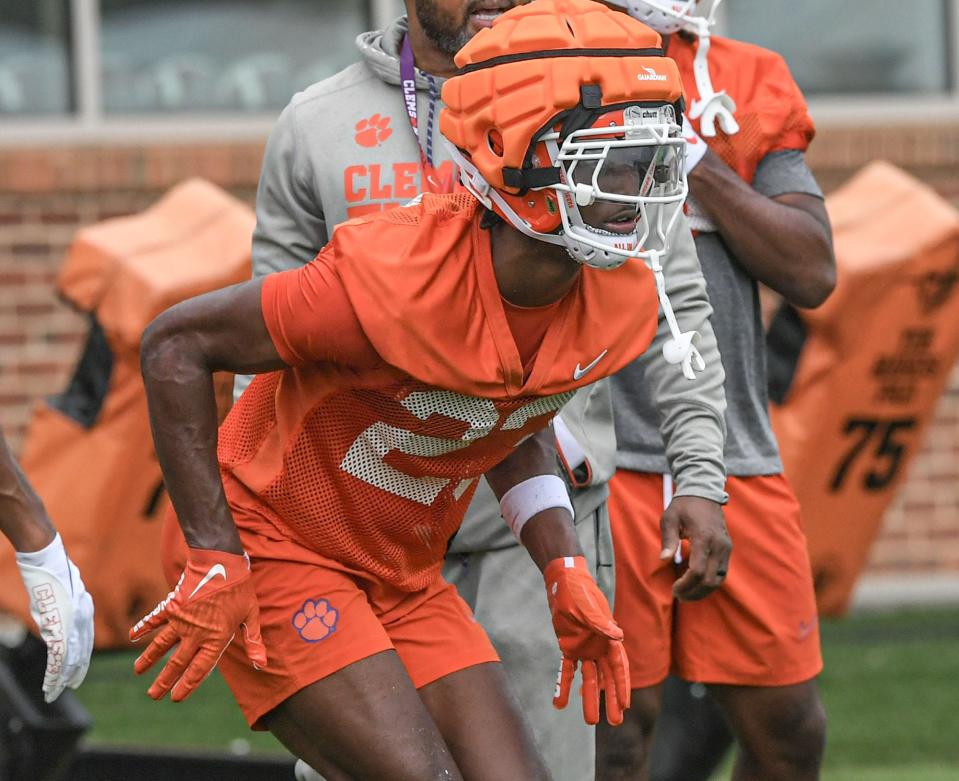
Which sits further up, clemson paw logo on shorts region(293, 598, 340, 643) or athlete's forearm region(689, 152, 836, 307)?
athlete's forearm region(689, 152, 836, 307)

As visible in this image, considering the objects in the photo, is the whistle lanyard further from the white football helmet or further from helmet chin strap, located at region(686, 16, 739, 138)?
helmet chin strap, located at region(686, 16, 739, 138)

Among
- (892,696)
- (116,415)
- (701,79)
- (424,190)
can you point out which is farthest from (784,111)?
(892,696)

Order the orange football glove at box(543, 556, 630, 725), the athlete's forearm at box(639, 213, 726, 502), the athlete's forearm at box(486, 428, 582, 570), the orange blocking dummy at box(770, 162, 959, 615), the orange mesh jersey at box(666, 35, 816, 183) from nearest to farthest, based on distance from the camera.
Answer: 1. the orange football glove at box(543, 556, 630, 725)
2. the athlete's forearm at box(486, 428, 582, 570)
3. the athlete's forearm at box(639, 213, 726, 502)
4. the orange mesh jersey at box(666, 35, 816, 183)
5. the orange blocking dummy at box(770, 162, 959, 615)

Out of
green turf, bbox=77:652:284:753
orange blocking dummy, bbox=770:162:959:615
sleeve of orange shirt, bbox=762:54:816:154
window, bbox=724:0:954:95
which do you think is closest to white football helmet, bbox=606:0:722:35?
sleeve of orange shirt, bbox=762:54:816:154

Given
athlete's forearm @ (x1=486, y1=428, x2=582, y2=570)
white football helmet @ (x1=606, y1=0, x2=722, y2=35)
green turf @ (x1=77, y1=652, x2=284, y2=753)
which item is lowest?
green turf @ (x1=77, y1=652, x2=284, y2=753)

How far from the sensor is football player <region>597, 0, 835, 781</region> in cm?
470

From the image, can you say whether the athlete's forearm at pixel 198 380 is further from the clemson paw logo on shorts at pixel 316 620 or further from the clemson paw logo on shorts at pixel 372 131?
the clemson paw logo on shorts at pixel 372 131

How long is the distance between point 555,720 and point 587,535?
438 mm

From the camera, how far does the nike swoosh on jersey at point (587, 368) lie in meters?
3.65

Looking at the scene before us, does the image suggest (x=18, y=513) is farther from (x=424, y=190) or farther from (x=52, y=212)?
(x=52, y=212)

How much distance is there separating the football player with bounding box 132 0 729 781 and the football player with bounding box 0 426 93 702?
1.91 ft

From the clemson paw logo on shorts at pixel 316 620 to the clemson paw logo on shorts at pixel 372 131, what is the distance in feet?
3.71

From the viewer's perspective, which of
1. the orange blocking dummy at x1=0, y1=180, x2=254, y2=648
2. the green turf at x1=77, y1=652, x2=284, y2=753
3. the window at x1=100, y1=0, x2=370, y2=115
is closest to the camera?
the orange blocking dummy at x1=0, y1=180, x2=254, y2=648

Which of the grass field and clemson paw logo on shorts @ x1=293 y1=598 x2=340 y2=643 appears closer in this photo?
clemson paw logo on shorts @ x1=293 y1=598 x2=340 y2=643
